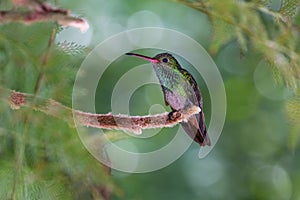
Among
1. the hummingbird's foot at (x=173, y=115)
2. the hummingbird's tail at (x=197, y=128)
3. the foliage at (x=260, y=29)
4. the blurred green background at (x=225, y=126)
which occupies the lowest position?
the blurred green background at (x=225, y=126)

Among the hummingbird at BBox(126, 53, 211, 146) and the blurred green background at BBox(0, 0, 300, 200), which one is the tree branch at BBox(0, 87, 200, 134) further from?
the blurred green background at BBox(0, 0, 300, 200)

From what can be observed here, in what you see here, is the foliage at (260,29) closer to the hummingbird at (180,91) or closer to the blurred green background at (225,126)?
the hummingbird at (180,91)

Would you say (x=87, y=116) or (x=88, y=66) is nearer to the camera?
(x=87, y=116)

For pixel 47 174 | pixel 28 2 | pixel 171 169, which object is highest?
pixel 28 2

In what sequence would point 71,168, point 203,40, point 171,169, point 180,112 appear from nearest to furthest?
point 180,112, point 71,168, point 203,40, point 171,169

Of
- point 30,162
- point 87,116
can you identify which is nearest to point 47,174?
point 30,162

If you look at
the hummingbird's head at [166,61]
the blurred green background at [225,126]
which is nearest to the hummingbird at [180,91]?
the hummingbird's head at [166,61]

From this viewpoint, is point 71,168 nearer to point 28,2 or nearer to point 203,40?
point 28,2
